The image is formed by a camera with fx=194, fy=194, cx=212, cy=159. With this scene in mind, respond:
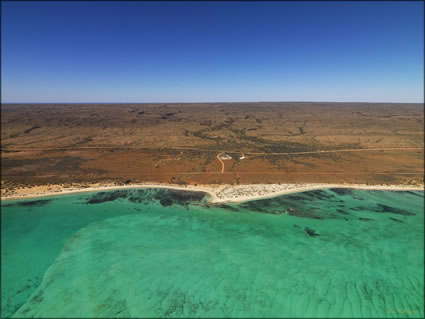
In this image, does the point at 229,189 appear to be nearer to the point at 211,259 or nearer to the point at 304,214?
the point at 304,214

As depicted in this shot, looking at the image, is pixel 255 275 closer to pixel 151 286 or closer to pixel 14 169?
pixel 151 286

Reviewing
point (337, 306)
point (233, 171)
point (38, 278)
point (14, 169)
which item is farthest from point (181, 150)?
point (337, 306)

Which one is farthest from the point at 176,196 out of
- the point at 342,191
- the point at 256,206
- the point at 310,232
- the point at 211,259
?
the point at 342,191

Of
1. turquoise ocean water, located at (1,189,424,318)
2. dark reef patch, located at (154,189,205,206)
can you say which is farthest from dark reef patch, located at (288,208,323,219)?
dark reef patch, located at (154,189,205,206)

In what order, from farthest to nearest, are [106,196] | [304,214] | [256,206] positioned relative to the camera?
[106,196] < [256,206] < [304,214]

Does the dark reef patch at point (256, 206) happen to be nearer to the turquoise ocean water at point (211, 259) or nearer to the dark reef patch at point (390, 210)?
the turquoise ocean water at point (211, 259)

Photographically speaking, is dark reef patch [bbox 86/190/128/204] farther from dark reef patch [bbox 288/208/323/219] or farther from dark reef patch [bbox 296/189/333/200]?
dark reef patch [bbox 296/189/333/200]
